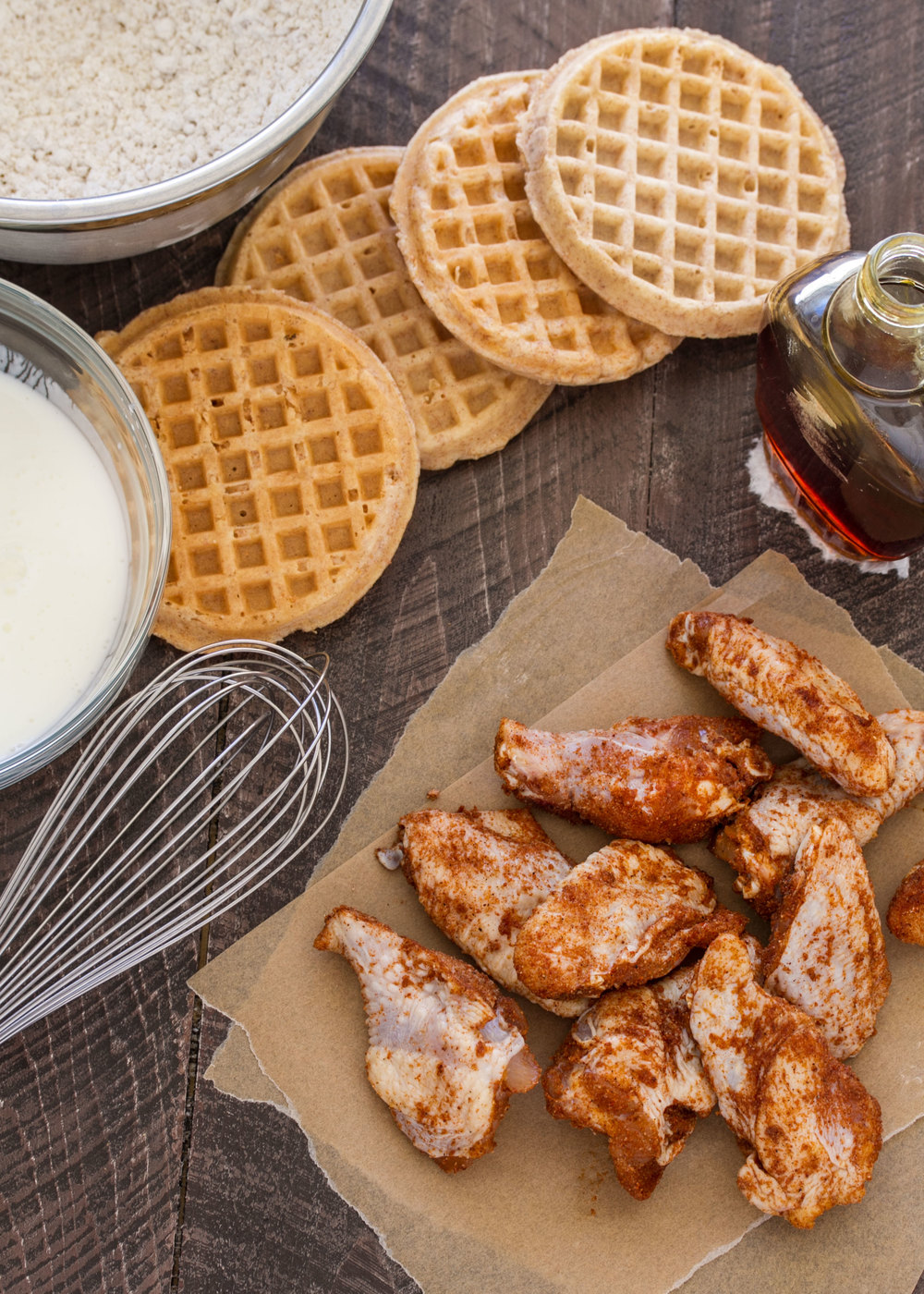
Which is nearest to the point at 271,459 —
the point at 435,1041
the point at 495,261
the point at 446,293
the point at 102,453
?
the point at 102,453

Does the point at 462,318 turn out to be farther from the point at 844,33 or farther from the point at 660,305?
the point at 844,33

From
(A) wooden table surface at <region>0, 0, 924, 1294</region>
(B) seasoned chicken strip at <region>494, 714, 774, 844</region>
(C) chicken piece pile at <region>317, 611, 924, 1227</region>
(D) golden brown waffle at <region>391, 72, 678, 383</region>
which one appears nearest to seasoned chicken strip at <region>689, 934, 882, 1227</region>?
(C) chicken piece pile at <region>317, 611, 924, 1227</region>

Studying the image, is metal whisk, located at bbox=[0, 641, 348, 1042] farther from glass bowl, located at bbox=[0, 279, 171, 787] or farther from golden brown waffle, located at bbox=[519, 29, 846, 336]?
golden brown waffle, located at bbox=[519, 29, 846, 336]

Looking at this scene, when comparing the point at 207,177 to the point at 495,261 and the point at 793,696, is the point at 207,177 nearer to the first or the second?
the point at 495,261

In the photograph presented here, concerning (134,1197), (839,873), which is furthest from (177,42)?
(134,1197)

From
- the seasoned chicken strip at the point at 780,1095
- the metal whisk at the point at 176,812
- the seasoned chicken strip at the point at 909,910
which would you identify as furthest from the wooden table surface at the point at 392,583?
the seasoned chicken strip at the point at 780,1095
